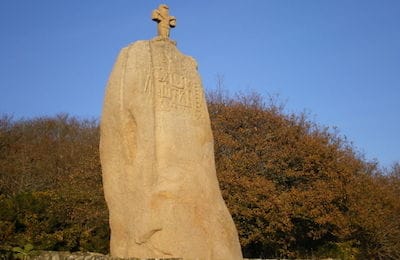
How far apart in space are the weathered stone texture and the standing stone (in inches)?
0.6

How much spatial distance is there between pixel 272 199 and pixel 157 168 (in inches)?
542

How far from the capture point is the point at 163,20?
389 inches

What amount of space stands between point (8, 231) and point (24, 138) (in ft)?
79.6

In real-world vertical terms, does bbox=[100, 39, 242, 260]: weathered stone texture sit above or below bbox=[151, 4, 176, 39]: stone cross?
below

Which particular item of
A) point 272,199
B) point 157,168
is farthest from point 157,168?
point 272,199

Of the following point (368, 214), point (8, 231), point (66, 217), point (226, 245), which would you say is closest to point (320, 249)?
point (368, 214)

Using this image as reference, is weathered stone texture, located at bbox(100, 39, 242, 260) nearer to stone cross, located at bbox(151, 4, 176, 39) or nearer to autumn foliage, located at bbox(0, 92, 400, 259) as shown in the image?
stone cross, located at bbox(151, 4, 176, 39)

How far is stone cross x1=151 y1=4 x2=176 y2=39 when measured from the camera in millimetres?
9812

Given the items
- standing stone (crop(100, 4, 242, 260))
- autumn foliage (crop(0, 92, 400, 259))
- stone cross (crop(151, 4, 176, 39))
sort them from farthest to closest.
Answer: autumn foliage (crop(0, 92, 400, 259))
stone cross (crop(151, 4, 176, 39))
standing stone (crop(100, 4, 242, 260))

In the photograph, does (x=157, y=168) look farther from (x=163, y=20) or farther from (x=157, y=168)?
(x=163, y=20)

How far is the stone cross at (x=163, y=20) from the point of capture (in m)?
9.81

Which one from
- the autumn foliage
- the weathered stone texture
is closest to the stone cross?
the weathered stone texture

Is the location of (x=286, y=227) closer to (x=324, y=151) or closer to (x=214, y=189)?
(x=324, y=151)

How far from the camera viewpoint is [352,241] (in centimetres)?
2239
